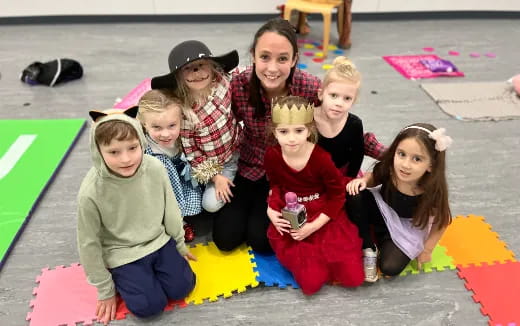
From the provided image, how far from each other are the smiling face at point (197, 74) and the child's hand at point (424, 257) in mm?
1060

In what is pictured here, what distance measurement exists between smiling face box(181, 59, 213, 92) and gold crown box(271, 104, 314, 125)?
0.34 metres

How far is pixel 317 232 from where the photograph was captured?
5.17 ft

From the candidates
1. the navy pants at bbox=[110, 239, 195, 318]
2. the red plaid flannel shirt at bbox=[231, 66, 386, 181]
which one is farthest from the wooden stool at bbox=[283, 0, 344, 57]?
the navy pants at bbox=[110, 239, 195, 318]

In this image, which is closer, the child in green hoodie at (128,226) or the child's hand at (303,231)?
the child in green hoodie at (128,226)

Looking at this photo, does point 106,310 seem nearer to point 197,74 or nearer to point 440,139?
point 197,74

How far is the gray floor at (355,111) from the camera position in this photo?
1.47m

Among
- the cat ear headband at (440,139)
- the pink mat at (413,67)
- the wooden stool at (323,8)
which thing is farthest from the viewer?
the wooden stool at (323,8)

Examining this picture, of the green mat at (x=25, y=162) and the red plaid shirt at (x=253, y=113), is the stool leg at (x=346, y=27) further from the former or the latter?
the green mat at (x=25, y=162)

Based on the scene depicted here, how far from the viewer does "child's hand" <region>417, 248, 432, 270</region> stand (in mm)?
1584

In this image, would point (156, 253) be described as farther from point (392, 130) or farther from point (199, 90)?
point (392, 130)

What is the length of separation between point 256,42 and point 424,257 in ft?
3.43

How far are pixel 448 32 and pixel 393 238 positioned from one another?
3.33m

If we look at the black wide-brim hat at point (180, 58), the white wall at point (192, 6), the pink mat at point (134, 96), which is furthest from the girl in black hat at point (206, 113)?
the white wall at point (192, 6)

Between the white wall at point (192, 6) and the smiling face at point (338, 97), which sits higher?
the smiling face at point (338, 97)
